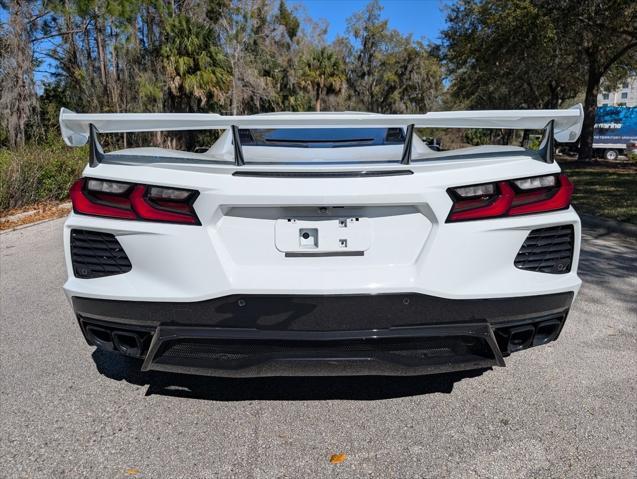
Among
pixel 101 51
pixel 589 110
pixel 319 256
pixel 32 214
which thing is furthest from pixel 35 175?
pixel 589 110

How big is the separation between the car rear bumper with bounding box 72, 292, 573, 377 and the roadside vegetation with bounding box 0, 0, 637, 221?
869 cm

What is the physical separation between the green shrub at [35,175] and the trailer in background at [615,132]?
3089cm

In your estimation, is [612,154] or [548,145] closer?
[548,145]

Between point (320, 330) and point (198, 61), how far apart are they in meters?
22.6

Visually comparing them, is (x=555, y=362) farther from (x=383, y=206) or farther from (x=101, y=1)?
(x=101, y=1)

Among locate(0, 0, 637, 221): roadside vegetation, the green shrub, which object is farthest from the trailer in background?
the green shrub

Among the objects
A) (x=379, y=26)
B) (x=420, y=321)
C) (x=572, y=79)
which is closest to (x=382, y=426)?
(x=420, y=321)

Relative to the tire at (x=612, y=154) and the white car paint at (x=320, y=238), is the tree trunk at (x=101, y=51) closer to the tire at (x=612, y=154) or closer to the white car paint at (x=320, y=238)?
the white car paint at (x=320, y=238)

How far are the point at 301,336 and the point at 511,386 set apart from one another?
4.72 ft

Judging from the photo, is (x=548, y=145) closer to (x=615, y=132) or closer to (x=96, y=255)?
(x=96, y=255)

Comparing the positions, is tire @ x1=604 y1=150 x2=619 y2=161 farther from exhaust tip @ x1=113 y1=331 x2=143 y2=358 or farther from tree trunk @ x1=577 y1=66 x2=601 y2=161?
exhaust tip @ x1=113 y1=331 x2=143 y2=358

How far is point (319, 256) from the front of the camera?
2.13 metres

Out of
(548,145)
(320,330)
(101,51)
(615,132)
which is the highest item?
(101,51)

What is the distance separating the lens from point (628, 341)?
11.2ft
